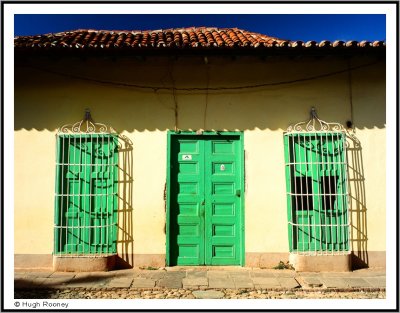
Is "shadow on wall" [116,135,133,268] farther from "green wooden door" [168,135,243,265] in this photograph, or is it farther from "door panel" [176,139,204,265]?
"door panel" [176,139,204,265]

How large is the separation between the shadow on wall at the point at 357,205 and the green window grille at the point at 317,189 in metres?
0.17

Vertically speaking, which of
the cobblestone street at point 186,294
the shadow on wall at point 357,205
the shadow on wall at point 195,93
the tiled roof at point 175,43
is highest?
the tiled roof at point 175,43

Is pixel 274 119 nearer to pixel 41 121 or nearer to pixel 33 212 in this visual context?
pixel 41 121

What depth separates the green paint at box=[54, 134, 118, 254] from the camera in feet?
18.2

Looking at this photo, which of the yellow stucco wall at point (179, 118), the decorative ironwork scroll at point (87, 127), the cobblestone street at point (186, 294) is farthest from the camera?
the decorative ironwork scroll at point (87, 127)

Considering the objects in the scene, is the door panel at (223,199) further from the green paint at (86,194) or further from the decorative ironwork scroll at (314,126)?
the green paint at (86,194)

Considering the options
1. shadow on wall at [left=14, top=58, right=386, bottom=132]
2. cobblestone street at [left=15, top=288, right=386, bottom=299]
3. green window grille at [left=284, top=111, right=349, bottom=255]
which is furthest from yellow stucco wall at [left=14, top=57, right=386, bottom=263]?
cobblestone street at [left=15, top=288, right=386, bottom=299]

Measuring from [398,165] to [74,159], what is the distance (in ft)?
16.7

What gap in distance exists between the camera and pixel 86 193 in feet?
18.5

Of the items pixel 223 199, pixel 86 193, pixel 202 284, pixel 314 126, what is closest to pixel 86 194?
pixel 86 193

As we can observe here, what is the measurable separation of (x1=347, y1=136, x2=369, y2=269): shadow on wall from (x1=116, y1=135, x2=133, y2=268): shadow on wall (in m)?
3.72

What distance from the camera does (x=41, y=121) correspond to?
581cm

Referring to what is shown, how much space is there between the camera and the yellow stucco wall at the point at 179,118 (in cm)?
565

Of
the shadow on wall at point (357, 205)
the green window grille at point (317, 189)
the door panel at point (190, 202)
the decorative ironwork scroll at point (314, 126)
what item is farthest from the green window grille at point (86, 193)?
the shadow on wall at point (357, 205)
